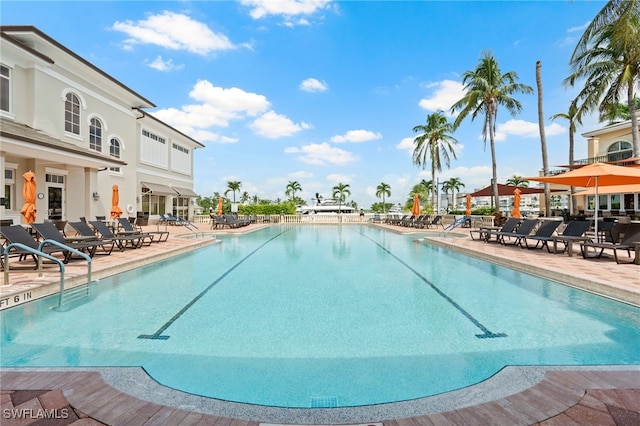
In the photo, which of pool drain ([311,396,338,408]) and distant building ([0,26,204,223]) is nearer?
pool drain ([311,396,338,408])

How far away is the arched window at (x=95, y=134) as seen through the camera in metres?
18.6

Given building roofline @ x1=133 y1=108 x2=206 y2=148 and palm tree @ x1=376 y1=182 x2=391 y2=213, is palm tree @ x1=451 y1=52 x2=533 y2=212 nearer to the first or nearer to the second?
building roofline @ x1=133 y1=108 x2=206 y2=148

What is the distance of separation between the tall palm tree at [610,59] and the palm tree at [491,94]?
3167mm

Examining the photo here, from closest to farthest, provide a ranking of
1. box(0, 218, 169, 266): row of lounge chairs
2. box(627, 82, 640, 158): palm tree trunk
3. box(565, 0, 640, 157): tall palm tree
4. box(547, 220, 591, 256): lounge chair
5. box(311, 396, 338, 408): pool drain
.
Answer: box(311, 396, 338, 408): pool drain, box(0, 218, 169, 266): row of lounge chairs, box(547, 220, 591, 256): lounge chair, box(565, 0, 640, 157): tall palm tree, box(627, 82, 640, 158): palm tree trunk

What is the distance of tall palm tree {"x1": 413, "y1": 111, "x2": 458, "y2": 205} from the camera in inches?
1167

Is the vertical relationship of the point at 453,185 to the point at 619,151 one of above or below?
above

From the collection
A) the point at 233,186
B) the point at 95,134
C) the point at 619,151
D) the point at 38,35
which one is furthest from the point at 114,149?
the point at 233,186

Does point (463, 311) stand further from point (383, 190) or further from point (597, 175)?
point (383, 190)

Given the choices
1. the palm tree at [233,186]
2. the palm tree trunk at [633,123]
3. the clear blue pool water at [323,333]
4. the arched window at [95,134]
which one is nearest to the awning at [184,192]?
the arched window at [95,134]

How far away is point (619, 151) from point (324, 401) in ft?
117

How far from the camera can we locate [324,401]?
276cm

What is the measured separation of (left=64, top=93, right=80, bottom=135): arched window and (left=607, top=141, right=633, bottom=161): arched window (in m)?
38.1

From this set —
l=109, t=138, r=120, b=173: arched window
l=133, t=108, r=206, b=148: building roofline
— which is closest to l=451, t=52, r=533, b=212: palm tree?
l=133, t=108, r=206, b=148: building roofline

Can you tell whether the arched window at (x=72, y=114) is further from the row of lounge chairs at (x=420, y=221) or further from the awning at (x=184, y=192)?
the row of lounge chairs at (x=420, y=221)
